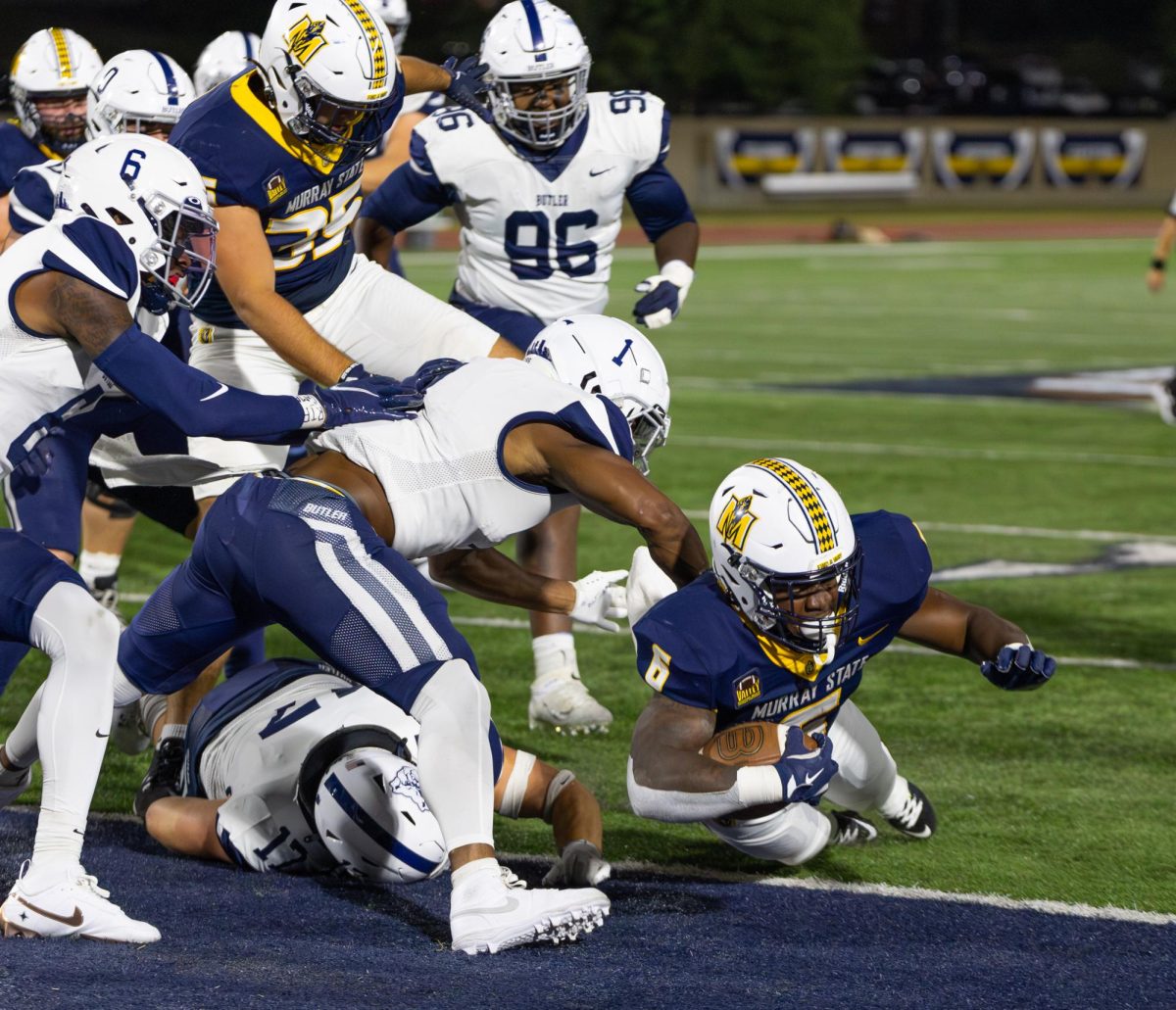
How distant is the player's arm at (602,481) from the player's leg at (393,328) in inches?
55.4

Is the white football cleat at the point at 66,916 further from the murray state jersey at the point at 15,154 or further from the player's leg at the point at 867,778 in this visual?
the murray state jersey at the point at 15,154

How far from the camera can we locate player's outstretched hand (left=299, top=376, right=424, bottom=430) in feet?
13.6

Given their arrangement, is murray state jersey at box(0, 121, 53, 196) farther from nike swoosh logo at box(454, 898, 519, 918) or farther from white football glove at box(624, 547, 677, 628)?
nike swoosh logo at box(454, 898, 519, 918)

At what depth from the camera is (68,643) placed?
3.77 m

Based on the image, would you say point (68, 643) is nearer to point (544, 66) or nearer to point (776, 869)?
point (776, 869)

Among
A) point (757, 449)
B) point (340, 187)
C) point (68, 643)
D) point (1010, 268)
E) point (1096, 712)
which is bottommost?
point (1010, 268)

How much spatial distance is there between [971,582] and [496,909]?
3.93 meters

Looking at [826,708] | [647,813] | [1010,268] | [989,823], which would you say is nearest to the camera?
[647,813]

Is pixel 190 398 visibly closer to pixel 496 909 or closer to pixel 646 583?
pixel 646 583

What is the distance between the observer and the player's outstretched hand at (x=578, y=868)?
3896 millimetres

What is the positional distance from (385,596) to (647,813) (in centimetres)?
66

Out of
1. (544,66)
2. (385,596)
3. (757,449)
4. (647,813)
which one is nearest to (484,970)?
(647,813)

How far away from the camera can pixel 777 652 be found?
3.93 meters

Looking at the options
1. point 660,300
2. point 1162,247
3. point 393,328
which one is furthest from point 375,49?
point 1162,247
